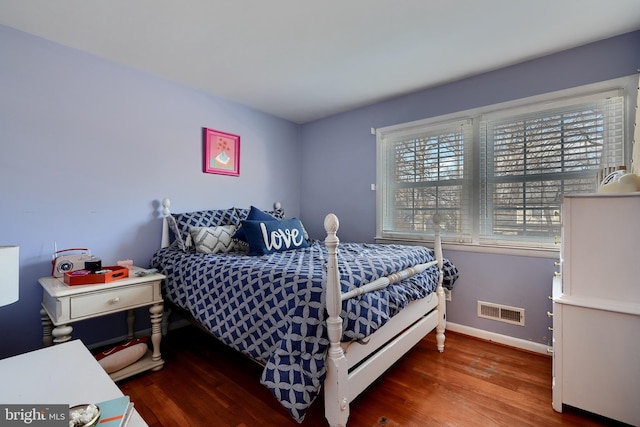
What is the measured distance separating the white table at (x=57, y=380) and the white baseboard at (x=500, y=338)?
2.60 m

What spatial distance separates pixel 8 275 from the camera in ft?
3.17

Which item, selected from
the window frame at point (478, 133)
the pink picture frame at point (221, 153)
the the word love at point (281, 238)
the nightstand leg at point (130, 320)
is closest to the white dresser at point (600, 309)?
the window frame at point (478, 133)

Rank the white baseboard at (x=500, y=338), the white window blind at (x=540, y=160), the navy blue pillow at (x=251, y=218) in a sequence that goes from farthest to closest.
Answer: the navy blue pillow at (x=251, y=218)
the white baseboard at (x=500, y=338)
the white window blind at (x=540, y=160)

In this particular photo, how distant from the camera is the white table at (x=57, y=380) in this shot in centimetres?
84

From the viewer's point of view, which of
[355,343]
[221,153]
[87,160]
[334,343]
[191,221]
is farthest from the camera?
[221,153]

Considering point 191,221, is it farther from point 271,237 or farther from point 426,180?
point 426,180

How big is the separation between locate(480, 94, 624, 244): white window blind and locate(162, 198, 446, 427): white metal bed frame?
913 millimetres

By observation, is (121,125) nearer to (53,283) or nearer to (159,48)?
(159,48)

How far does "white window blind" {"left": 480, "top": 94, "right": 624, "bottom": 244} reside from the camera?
208 centimetres

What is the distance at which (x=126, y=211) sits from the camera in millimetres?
2457

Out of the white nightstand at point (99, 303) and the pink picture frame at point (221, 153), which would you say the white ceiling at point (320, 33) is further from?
the white nightstand at point (99, 303)

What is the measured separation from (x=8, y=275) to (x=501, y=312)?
2.96 metres

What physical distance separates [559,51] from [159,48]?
2919 mm

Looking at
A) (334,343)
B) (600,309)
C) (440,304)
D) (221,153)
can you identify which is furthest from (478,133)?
(221,153)
